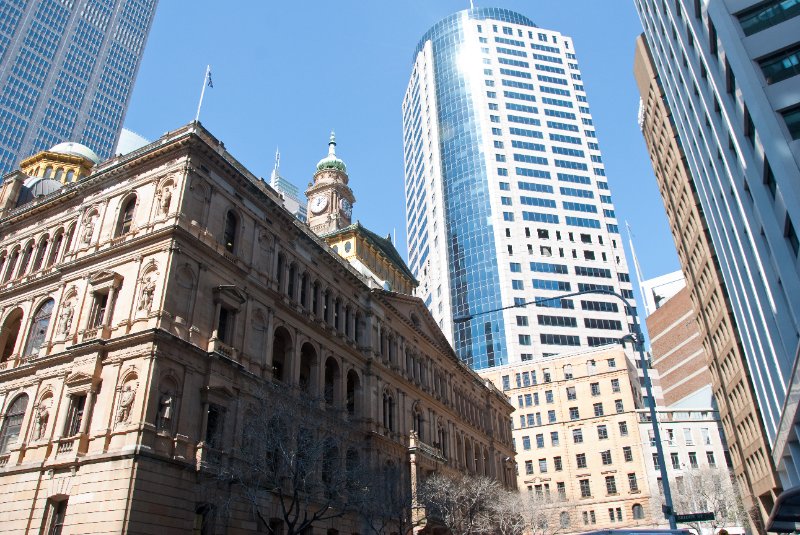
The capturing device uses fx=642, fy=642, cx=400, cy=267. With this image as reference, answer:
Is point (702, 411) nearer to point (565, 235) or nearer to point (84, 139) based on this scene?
point (565, 235)

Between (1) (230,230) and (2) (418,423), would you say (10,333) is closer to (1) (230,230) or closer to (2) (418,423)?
(1) (230,230)

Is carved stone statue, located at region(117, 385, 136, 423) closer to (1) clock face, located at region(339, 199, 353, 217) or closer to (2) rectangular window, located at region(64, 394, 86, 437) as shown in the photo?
(2) rectangular window, located at region(64, 394, 86, 437)

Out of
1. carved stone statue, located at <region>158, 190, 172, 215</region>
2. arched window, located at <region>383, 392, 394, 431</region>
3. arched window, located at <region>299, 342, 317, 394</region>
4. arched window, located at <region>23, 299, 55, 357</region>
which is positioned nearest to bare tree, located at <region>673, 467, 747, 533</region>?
arched window, located at <region>383, 392, 394, 431</region>

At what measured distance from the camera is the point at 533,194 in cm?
12456

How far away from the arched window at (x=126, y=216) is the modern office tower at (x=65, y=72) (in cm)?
10463

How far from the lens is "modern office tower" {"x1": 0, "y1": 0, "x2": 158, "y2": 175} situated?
13062 centimetres

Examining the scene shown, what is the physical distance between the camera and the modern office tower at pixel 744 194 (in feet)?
93.0

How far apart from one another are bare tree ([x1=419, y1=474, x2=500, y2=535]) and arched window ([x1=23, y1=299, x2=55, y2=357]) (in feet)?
80.3

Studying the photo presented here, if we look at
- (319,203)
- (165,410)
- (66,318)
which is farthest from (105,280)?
(319,203)

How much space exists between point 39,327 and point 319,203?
33.8m

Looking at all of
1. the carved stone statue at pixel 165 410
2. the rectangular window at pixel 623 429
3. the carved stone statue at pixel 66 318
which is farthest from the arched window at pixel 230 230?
the rectangular window at pixel 623 429

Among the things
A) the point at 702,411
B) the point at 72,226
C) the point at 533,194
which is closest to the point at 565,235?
the point at 533,194

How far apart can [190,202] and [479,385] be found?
4421cm

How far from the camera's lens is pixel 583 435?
286ft
